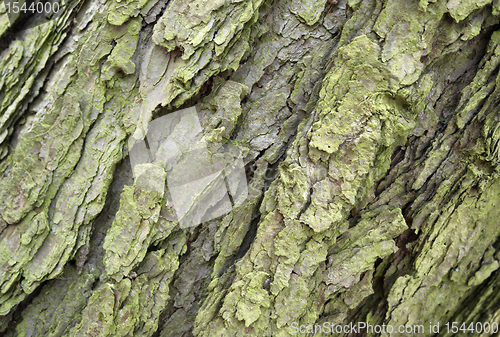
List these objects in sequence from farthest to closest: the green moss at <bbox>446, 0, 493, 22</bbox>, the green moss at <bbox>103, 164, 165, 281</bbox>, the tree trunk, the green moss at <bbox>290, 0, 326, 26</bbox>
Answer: the green moss at <bbox>290, 0, 326, 26</bbox> → the green moss at <bbox>103, 164, 165, 281</bbox> → the tree trunk → the green moss at <bbox>446, 0, 493, 22</bbox>

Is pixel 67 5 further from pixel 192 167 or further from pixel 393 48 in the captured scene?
pixel 393 48

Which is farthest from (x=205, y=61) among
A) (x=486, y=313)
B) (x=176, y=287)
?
(x=486, y=313)

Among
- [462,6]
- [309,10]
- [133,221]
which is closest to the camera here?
[462,6]

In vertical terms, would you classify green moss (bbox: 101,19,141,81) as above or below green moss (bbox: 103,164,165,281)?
above

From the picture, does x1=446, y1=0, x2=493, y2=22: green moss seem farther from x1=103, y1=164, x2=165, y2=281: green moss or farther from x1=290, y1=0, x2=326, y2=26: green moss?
x1=103, y1=164, x2=165, y2=281: green moss

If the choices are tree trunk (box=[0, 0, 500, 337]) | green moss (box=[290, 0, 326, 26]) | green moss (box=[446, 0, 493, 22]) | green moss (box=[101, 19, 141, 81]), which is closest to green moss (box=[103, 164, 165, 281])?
tree trunk (box=[0, 0, 500, 337])

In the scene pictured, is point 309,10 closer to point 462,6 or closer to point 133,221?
point 462,6

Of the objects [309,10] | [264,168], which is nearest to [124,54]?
[264,168]

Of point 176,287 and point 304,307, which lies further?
point 176,287

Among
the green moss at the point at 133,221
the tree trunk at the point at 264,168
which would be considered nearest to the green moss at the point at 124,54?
the tree trunk at the point at 264,168
